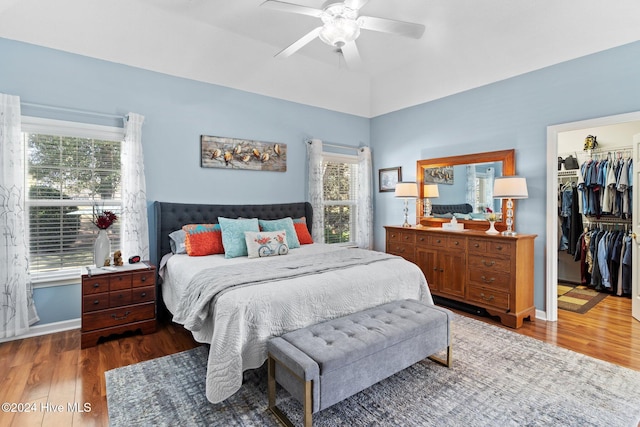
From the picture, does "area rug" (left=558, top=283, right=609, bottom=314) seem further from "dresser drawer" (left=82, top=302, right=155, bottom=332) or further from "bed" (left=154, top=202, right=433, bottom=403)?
"dresser drawer" (left=82, top=302, right=155, bottom=332)

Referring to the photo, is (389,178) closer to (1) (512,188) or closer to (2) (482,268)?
(1) (512,188)

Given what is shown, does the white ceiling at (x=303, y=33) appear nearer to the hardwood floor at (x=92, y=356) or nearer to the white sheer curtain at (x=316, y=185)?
the white sheer curtain at (x=316, y=185)

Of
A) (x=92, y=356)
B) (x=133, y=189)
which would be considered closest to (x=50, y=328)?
(x=92, y=356)

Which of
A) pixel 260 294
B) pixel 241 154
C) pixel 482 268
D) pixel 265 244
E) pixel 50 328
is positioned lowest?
pixel 50 328

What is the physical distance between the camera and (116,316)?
3.07m

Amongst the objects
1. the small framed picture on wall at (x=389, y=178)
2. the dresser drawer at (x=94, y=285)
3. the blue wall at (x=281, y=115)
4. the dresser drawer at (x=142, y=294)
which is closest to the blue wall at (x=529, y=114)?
the blue wall at (x=281, y=115)

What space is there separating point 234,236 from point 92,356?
1.60 metres

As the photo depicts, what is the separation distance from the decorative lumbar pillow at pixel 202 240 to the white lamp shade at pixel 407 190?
255 centimetres

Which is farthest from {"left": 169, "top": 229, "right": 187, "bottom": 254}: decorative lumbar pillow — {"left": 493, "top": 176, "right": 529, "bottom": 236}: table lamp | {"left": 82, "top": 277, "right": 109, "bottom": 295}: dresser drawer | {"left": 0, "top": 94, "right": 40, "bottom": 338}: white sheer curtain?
{"left": 493, "top": 176, "right": 529, "bottom": 236}: table lamp

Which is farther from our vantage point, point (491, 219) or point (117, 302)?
point (491, 219)

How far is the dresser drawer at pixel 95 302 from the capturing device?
2926 millimetres

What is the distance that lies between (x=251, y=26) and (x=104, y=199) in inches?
103

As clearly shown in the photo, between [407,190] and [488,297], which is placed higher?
[407,190]

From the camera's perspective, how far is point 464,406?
207 centimetres
